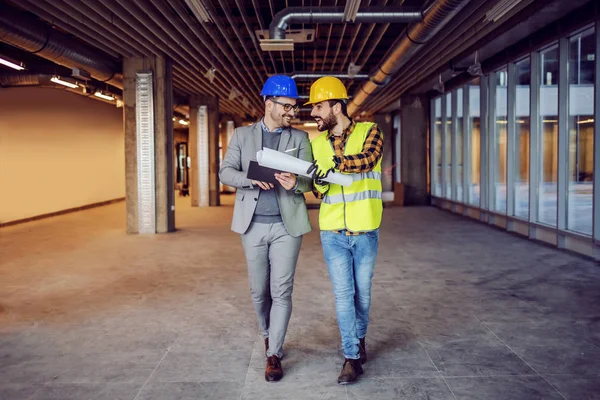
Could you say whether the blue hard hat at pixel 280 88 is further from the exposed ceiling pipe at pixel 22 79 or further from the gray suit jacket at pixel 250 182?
the exposed ceiling pipe at pixel 22 79

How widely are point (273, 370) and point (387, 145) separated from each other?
19060 millimetres

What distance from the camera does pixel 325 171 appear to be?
103 inches

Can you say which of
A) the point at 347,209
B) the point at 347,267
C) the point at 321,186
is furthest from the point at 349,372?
the point at 321,186

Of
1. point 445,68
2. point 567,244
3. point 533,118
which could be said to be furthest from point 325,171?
point 445,68

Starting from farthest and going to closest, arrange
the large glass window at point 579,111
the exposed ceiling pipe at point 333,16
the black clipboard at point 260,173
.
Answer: the large glass window at point 579,111 < the exposed ceiling pipe at point 333,16 < the black clipboard at point 260,173

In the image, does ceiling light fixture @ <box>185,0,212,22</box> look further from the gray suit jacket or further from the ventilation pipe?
the ventilation pipe

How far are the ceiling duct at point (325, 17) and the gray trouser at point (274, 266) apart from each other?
4.26 m

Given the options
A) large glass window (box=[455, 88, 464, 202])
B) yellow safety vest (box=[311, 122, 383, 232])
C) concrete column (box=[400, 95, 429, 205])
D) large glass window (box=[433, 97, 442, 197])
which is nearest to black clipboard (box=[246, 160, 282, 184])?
yellow safety vest (box=[311, 122, 383, 232])

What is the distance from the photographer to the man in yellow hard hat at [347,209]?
9.20 feet

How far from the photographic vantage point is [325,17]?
6672mm

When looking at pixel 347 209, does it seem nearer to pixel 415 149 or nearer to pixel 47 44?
pixel 47 44

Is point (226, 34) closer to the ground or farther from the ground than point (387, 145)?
farther from the ground

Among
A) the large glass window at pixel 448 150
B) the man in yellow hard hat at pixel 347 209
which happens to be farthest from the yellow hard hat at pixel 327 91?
the large glass window at pixel 448 150

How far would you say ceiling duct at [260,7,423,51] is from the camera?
6.45 metres
